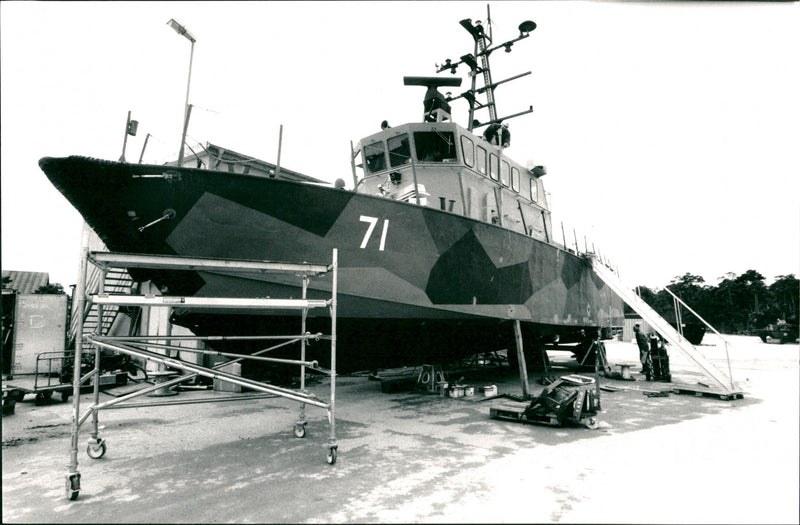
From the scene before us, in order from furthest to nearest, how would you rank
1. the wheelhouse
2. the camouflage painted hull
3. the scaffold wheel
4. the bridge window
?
1. the bridge window
2. the wheelhouse
3. the camouflage painted hull
4. the scaffold wheel

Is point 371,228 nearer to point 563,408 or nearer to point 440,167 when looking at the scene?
point 440,167

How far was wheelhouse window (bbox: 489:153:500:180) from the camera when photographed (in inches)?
305

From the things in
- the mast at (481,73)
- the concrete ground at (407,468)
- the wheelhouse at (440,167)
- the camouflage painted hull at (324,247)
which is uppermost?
the mast at (481,73)

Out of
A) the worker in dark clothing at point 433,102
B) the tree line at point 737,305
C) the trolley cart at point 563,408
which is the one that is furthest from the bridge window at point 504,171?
the tree line at point 737,305

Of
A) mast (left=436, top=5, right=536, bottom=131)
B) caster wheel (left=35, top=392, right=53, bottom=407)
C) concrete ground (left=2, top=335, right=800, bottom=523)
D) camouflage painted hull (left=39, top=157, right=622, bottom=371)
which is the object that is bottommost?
concrete ground (left=2, top=335, right=800, bottom=523)

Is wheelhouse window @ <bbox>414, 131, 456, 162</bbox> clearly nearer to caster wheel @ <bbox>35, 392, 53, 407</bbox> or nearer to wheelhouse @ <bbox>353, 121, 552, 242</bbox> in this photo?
wheelhouse @ <bbox>353, 121, 552, 242</bbox>

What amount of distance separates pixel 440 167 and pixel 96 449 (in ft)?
17.6

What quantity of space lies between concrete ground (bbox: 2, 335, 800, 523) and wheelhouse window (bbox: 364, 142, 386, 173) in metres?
3.79

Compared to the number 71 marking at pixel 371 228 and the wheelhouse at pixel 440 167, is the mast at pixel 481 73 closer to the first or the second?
the wheelhouse at pixel 440 167

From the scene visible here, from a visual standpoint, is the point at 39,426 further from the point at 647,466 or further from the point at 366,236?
the point at 647,466

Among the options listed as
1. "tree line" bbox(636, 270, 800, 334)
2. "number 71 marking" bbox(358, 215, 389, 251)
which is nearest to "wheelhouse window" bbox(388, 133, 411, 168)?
"number 71 marking" bbox(358, 215, 389, 251)

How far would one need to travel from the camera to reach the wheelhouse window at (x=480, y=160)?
7398 mm

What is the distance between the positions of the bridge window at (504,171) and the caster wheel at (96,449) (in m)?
6.63

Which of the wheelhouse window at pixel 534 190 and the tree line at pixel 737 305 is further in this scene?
the tree line at pixel 737 305
